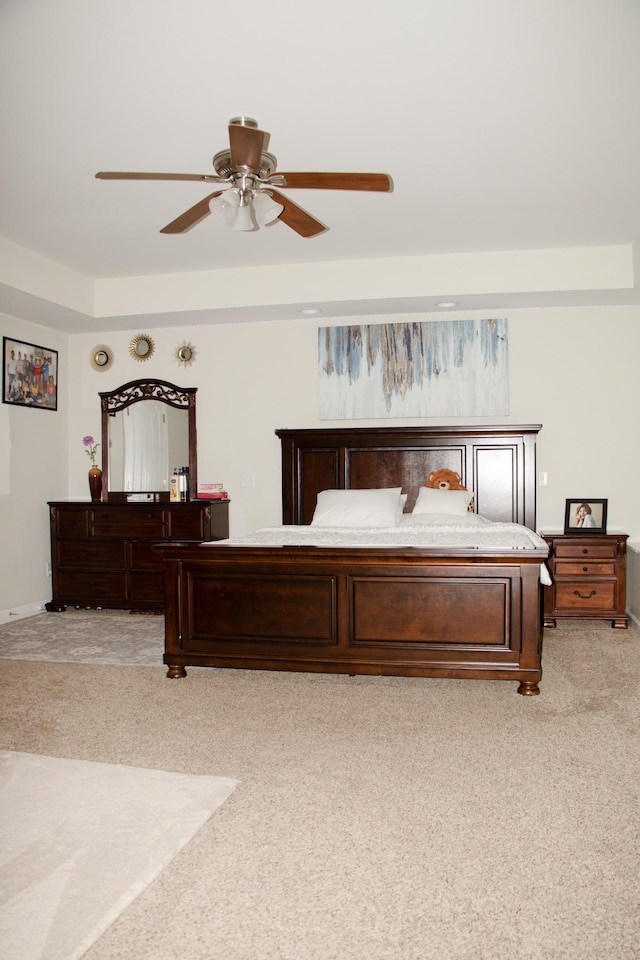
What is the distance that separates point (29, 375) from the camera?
222 inches

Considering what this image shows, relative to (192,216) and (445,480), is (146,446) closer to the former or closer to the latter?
(445,480)

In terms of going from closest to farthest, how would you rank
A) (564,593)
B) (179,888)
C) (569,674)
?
1. (179,888)
2. (569,674)
3. (564,593)

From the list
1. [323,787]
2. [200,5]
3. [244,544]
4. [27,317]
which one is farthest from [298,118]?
[27,317]

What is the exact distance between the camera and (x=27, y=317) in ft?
18.1

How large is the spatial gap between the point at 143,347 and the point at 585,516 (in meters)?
3.89

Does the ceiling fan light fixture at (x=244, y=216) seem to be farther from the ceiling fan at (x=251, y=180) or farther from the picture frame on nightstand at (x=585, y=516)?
the picture frame on nightstand at (x=585, y=516)

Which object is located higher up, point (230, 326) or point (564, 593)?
point (230, 326)

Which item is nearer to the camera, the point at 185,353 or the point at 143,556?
the point at 143,556

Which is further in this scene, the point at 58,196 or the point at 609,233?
the point at 609,233

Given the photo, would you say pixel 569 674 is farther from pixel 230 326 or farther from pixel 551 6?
pixel 230 326

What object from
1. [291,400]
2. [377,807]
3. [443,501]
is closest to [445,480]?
[443,501]

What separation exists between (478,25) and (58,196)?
8.10 ft

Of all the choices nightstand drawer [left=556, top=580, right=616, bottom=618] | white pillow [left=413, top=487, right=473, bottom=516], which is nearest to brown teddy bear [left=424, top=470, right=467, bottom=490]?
white pillow [left=413, top=487, right=473, bottom=516]

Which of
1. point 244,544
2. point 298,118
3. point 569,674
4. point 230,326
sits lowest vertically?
point 569,674
